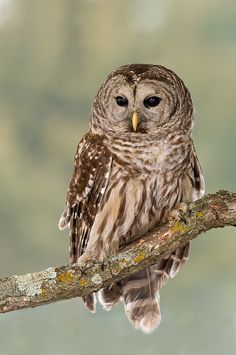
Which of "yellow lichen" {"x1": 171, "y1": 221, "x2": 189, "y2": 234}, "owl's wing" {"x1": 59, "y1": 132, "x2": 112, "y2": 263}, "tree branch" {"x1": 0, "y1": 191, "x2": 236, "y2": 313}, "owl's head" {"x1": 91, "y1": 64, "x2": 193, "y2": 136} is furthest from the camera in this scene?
"owl's wing" {"x1": 59, "y1": 132, "x2": 112, "y2": 263}

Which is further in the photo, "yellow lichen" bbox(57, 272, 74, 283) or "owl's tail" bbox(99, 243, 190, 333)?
"owl's tail" bbox(99, 243, 190, 333)

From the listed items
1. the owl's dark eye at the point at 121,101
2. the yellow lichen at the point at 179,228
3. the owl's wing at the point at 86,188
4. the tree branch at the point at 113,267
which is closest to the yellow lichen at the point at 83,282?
the tree branch at the point at 113,267

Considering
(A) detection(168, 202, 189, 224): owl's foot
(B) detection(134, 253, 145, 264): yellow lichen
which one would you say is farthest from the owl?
(B) detection(134, 253, 145, 264): yellow lichen

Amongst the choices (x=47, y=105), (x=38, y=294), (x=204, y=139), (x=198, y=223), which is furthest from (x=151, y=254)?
(x=47, y=105)

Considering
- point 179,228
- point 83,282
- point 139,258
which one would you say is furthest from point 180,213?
point 83,282

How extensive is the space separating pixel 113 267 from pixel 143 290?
0.49 meters

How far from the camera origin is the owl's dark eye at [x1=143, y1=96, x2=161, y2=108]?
240cm

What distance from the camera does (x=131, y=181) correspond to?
248 cm

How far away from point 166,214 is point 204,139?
148 cm

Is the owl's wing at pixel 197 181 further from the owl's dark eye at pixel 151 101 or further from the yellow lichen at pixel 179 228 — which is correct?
the yellow lichen at pixel 179 228

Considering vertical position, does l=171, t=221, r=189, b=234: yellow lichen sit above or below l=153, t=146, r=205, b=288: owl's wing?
below

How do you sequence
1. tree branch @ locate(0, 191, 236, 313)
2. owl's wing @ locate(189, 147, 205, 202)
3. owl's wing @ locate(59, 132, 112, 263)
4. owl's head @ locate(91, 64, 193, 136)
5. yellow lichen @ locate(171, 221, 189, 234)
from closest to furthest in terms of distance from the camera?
tree branch @ locate(0, 191, 236, 313) → yellow lichen @ locate(171, 221, 189, 234) → owl's head @ locate(91, 64, 193, 136) → owl's wing @ locate(59, 132, 112, 263) → owl's wing @ locate(189, 147, 205, 202)

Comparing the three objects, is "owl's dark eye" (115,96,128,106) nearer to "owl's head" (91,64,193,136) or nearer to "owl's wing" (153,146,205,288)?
"owl's head" (91,64,193,136)

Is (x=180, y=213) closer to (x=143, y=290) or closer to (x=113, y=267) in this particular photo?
(x=113, y=267)
